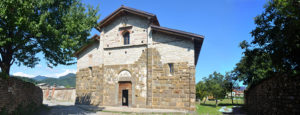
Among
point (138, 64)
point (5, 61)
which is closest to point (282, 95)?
point (138, 64)

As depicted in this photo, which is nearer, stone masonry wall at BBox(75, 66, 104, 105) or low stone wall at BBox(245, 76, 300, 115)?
low stone wall at BBox(245, 76, 300, 115)

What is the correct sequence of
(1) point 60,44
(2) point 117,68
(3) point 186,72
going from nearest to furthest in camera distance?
(1) point 60,44
(3) point 186,72
(2) point 117,68

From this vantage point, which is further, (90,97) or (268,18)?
(90,97)

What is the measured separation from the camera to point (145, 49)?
16547mm

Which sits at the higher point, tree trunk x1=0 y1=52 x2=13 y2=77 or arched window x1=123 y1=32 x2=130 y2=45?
arched window x1=123 y1=32 x2=130 y2=45

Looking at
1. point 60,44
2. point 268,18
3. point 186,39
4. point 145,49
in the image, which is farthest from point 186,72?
point 60,44

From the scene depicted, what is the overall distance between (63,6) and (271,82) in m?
13.4

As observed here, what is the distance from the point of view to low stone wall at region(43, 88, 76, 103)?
89.2 ft

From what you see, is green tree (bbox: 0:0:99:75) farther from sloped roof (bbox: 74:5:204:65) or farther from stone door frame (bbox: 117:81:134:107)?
stone door frame (bbox: 117:81:134:107)

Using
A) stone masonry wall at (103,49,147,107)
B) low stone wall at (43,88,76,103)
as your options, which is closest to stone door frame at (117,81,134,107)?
stone masonry wall at (103,49,147,107)

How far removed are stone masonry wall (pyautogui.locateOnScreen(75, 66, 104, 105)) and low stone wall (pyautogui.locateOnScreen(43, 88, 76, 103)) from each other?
8.93 metres

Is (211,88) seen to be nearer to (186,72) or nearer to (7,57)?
(186,72)

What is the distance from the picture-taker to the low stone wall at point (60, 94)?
2719 cm

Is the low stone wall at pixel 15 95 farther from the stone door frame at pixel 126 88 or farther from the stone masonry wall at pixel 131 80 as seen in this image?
the stone door frame at pixel 126 88
